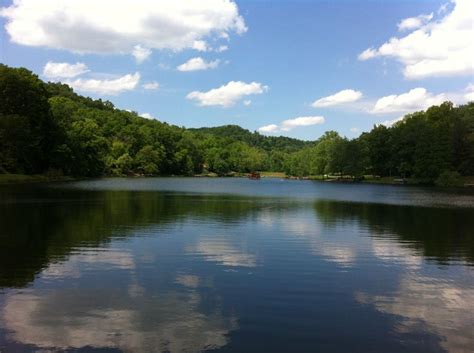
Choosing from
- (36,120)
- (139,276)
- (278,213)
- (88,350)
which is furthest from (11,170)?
(88,350)

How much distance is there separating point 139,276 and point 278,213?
22.0 m

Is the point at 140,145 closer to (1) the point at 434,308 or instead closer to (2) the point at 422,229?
(2) the point at 422,229

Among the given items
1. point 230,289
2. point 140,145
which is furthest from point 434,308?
point 140,145

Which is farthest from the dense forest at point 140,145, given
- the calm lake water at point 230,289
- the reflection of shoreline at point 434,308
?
the reflection of shoreline at point 434,308

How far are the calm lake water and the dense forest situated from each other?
60222 millimetres

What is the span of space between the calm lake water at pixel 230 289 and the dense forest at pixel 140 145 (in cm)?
6022

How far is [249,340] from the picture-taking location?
8.90 m

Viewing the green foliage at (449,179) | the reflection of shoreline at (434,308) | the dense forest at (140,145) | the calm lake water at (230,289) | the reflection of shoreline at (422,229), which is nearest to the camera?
the calm lake water at (230,289)

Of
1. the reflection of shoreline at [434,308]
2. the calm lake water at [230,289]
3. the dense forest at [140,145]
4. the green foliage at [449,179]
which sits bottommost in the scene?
the reflection of shoreline at [434,308]

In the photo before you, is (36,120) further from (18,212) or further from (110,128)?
(110,128)

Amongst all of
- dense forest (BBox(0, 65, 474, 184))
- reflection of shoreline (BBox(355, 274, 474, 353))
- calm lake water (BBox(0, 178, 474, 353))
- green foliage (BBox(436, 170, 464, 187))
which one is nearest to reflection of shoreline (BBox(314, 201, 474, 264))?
calm lake water (BBox(0, 178, 474, 353))

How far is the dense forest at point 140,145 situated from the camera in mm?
79125

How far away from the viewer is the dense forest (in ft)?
260

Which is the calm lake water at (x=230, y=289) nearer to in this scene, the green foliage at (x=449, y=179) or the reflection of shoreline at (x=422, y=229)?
the reflection of shoreline at (x=422, y=229)
